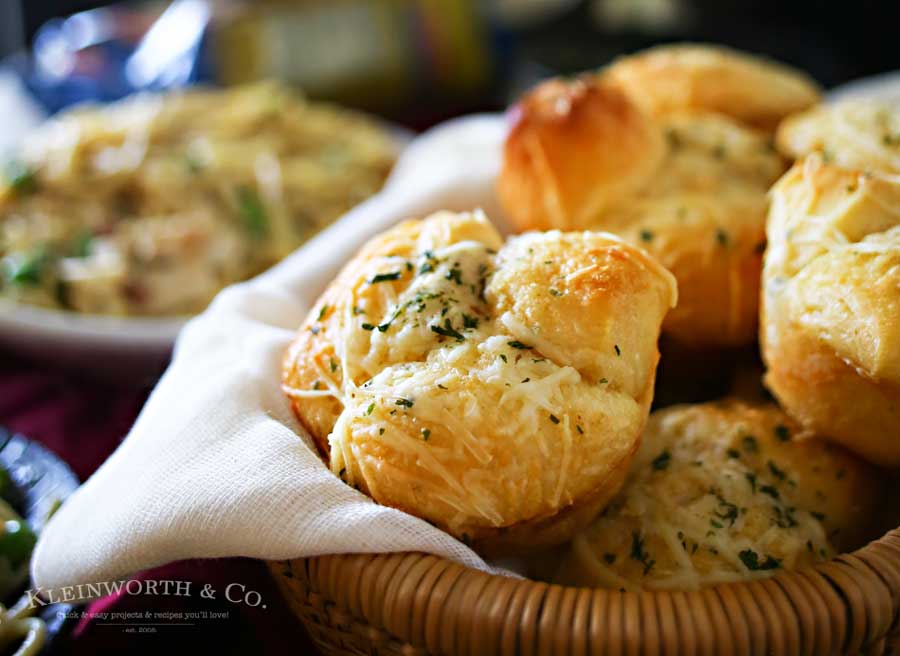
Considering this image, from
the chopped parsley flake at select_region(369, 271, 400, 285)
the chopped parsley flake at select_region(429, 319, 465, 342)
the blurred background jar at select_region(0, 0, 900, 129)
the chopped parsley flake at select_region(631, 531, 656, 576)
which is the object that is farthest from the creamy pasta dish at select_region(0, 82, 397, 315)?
the chopped parsley flake at select_region(631, 531, 656, 576)

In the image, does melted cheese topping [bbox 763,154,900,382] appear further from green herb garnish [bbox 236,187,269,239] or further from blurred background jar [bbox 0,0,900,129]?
blurred background jar [bbox 0,0,900,129]

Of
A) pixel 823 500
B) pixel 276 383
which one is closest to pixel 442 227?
pixel 276 383

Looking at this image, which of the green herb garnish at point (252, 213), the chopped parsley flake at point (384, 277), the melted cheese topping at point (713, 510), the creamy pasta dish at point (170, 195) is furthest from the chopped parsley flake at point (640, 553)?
the green herb garnish at point (252, 213)

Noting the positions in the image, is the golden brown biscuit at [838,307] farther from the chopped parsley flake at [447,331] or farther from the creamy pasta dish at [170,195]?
the creamy pasta dish at [170,195]

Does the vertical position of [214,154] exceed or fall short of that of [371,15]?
it falls short

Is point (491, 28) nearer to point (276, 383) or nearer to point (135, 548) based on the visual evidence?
point (276, 383)
